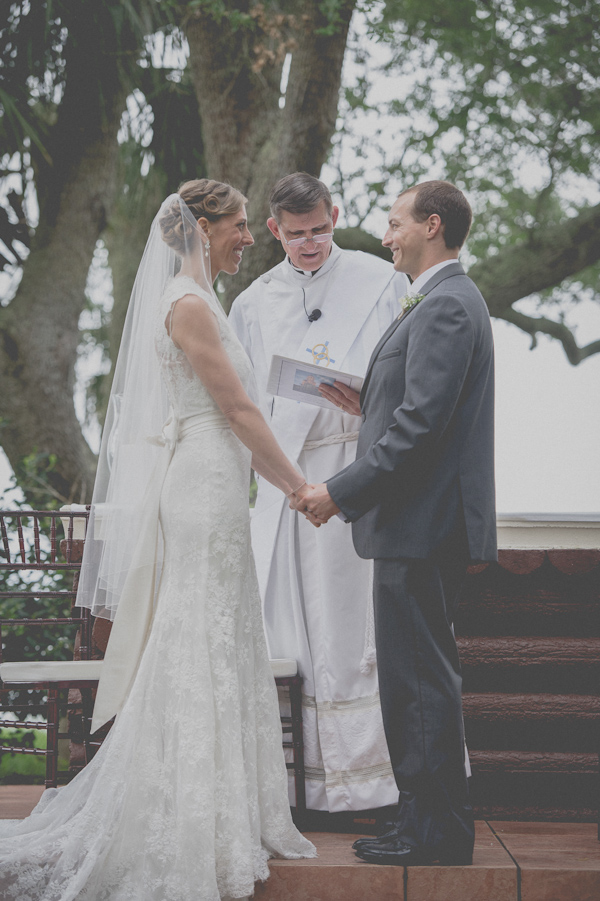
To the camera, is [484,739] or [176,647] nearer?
[176,647]

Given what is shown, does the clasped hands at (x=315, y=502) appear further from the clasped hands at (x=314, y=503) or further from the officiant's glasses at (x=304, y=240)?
the officiant's glasses at (x=304, y=240)

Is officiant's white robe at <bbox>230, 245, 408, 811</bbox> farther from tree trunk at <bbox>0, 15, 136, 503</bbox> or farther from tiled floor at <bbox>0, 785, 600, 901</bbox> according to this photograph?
tree trunk at <bbox>0, 15, 136, 503</bbox>

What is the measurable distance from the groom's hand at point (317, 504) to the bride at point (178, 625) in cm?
6

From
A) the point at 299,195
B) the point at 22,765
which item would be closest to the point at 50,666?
the point at 299,195

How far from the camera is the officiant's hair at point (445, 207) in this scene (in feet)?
9.50

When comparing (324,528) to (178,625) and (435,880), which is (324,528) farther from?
(435,880)

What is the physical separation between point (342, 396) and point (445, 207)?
Answer: 0.74m

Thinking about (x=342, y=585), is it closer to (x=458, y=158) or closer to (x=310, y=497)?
(x=310, y=497)

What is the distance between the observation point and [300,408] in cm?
351

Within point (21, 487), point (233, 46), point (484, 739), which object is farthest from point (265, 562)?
point (233, 46)

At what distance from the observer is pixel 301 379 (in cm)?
318

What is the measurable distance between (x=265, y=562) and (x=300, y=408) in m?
0.60

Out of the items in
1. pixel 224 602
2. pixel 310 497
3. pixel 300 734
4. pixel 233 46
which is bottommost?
pixel 300 734

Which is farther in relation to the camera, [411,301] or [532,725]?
[532,725]
